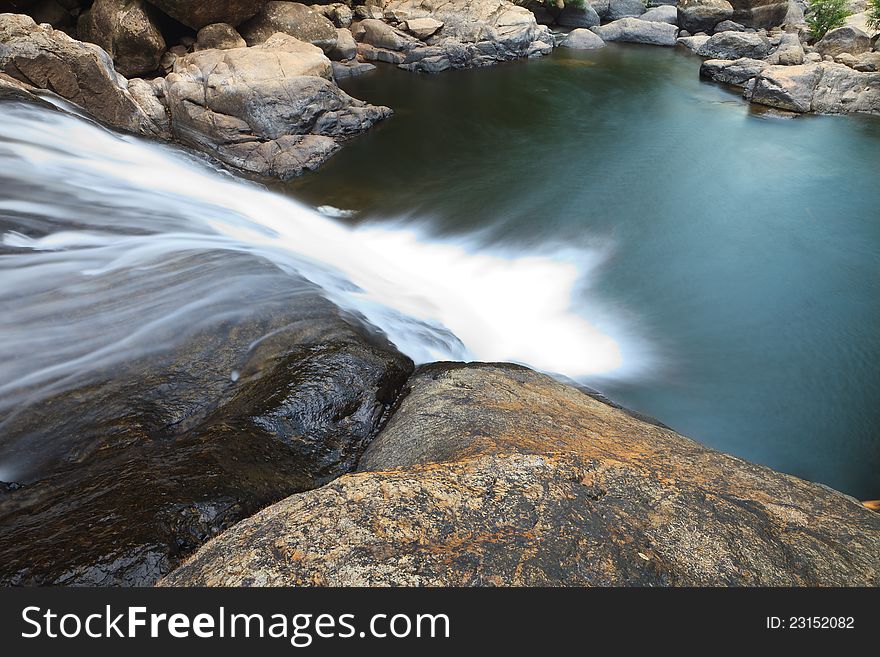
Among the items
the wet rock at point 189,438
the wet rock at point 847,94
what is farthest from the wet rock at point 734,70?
the wet rock at point 189,438

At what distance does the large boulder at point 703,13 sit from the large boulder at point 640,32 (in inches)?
40.8

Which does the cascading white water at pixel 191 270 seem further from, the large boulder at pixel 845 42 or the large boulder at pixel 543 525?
the large boulder at pixel 845 42

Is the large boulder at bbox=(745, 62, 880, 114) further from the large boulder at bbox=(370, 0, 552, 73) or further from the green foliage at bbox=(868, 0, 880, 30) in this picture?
the large boulder at bbox=(370, 0, 552, 73)

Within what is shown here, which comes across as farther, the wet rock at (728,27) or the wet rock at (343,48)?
the wet rock at (728,27)

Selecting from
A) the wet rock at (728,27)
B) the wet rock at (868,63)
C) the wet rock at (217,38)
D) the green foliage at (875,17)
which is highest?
the green foliage at (875,17)

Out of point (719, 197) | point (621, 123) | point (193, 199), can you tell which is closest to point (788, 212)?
point (719, 197)

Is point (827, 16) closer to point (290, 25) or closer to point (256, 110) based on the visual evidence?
point (290, 25)

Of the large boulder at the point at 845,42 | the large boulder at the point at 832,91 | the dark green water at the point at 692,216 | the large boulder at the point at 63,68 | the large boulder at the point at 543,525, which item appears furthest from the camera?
the large boulder at the point at 845,42

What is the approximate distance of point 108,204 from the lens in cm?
588

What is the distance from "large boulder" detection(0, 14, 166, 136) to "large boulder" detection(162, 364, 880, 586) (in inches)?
358

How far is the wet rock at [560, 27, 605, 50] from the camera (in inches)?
872

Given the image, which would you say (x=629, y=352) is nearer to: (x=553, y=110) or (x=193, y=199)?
(x=193, y=199)

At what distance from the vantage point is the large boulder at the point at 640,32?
76.6 ft

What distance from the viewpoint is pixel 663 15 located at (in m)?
25.5
